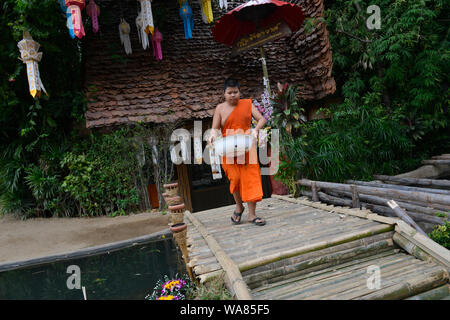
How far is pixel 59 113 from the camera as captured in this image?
691 cm

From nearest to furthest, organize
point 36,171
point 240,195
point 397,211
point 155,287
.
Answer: point 397,211 → point 240,195 → point 155,287 → point 36,171

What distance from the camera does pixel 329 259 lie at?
234 cm

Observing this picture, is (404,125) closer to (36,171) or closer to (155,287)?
(155,287)

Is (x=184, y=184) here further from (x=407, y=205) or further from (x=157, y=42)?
(x=407, y=205)

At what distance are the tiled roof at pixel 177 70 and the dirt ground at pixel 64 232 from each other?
229 centimetres

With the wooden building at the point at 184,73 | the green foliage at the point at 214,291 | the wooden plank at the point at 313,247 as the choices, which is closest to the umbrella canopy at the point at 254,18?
the wooden building at the point at 184,73

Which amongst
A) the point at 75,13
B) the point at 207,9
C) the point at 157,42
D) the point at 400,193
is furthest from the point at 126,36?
the point at 400,193

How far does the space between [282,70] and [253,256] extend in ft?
20.3

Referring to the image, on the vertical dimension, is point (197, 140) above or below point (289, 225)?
above

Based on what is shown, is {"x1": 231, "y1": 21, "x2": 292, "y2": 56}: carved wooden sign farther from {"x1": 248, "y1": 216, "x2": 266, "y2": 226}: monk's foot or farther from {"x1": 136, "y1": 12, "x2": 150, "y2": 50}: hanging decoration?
{"x1": 248, "y1": 216, "x2": 266, "y2": 226}: monk's foot

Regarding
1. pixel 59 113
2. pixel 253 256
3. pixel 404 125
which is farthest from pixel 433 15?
pixel 59 113

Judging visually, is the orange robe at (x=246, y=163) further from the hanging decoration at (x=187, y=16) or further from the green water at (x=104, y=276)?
the hanging decoration at (x=187, y=16)

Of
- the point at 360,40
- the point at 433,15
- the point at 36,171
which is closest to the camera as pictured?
the point at 433,15

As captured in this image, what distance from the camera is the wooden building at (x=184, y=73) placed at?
6.55 meters
